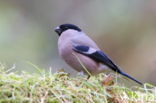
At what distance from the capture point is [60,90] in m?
2.21

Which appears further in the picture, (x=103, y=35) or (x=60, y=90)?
(x=103, y=35)

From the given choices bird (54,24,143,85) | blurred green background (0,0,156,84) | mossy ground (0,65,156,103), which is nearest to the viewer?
mossy ground (0,65,156,103)

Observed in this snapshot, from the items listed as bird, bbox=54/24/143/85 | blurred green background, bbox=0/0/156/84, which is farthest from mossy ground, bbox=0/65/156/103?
blurred green background, bbox=0/0/156/84

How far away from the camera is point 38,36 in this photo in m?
7.68

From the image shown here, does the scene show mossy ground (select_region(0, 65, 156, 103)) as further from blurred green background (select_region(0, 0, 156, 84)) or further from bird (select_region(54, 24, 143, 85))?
blurred green background (select_region(0, 0, 156, 84))

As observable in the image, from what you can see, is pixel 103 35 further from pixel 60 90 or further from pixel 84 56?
pixel 60 90

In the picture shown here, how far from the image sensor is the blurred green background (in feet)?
22.6

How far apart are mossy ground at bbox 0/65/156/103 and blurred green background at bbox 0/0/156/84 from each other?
3794 millimetres

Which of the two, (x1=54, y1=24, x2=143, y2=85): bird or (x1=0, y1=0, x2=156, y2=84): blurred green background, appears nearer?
(x1=54, y1=24, x2=143, y2=85): bird

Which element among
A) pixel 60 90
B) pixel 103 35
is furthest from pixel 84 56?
pixel 103 35

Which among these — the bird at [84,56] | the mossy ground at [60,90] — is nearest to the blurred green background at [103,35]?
the bird at [84,56]

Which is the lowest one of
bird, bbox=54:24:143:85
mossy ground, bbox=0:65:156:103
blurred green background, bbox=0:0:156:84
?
mossy ground, bbox=0:65:156:103

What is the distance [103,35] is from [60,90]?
527cm

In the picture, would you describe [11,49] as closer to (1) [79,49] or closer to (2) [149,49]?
(2) [149,49]
